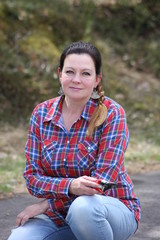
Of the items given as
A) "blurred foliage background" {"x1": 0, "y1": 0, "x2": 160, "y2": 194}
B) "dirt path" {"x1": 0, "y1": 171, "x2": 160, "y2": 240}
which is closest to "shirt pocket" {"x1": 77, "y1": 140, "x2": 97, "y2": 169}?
"dirt path" {"x1": 0, "y1": 171, "x2": 160, "y2": 240}

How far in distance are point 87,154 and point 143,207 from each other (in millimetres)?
1748

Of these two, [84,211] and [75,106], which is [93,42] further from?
[84,211]

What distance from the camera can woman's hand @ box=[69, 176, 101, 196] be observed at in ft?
9.36

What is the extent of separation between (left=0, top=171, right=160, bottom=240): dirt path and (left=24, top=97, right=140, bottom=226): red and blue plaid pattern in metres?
0.86

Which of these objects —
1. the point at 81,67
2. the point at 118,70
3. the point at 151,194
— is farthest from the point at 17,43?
the point at 81,67

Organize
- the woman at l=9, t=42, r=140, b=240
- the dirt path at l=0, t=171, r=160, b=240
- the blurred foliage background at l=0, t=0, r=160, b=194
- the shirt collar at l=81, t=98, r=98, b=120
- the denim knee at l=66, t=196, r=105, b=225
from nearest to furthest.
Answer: the denim knee at l=66, t=196, r=105, b=225 → the woman at l=9, t=42, r=140, b=240 → the shirt collar at l=81, t=98, r=98, b=120 → the dirt path at l=0, t=171, r=160, b=240 → the blurred foliage background at l=0, t=0, r=160, b=194

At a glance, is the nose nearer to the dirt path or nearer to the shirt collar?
the shirt collar

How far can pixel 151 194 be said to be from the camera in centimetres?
507

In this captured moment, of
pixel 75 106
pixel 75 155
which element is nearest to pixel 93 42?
pixel 75 106

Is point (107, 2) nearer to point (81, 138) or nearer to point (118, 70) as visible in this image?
point (118, 70)

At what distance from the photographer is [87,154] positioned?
3057mm

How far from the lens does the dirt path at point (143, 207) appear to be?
395 centimetres

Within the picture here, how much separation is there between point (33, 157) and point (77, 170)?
10.6 inches

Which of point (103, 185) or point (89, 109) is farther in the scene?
point (89, 109)
